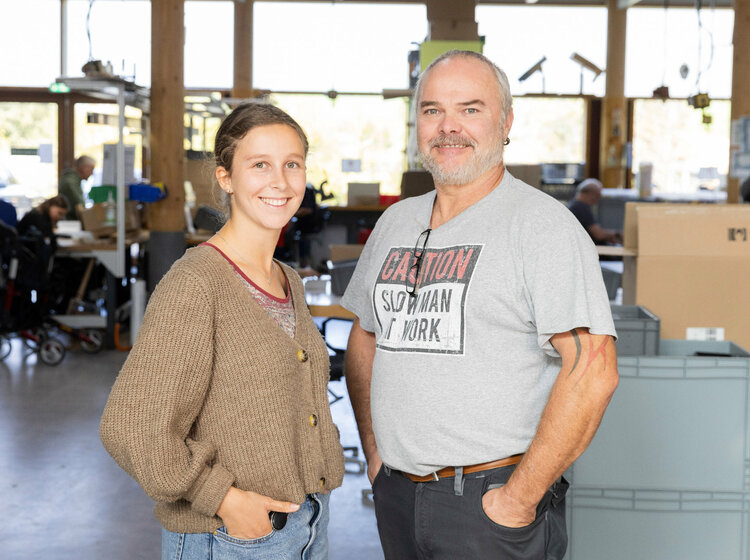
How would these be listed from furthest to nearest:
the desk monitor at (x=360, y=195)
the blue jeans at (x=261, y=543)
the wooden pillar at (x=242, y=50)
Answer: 1. the wooden pillar at (x=242, y=50)
2. the desk monitor at (x=360, y=195)
3. the blue jeans at (x=261, y=543)

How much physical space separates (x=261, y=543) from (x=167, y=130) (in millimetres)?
5991

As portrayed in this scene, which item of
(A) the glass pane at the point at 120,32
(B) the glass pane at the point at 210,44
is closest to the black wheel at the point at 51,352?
(A) the glass pane at the point at 120,32

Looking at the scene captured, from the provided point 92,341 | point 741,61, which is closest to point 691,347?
point 92,341

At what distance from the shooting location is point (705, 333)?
281 centimetres

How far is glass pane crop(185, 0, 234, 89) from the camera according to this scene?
1290cm

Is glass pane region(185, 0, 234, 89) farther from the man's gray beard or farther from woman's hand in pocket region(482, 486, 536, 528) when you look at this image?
woman's hand in pocket region(482, 486, 536, 528)

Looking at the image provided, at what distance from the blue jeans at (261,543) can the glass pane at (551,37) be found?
12.2 meters

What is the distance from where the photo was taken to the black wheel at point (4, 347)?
6.64 metres

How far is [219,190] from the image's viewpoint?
167cm

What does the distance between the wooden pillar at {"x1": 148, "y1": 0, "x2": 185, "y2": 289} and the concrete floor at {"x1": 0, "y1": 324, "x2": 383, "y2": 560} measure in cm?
166

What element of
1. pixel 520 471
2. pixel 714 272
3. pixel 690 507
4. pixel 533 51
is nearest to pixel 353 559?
pixel 690 507

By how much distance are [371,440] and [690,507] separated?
0.92 meters

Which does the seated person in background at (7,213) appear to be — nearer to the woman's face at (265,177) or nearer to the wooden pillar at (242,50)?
the woman's face at (265,177)

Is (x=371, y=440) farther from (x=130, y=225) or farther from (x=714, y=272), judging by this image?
(x=130, y=225)
